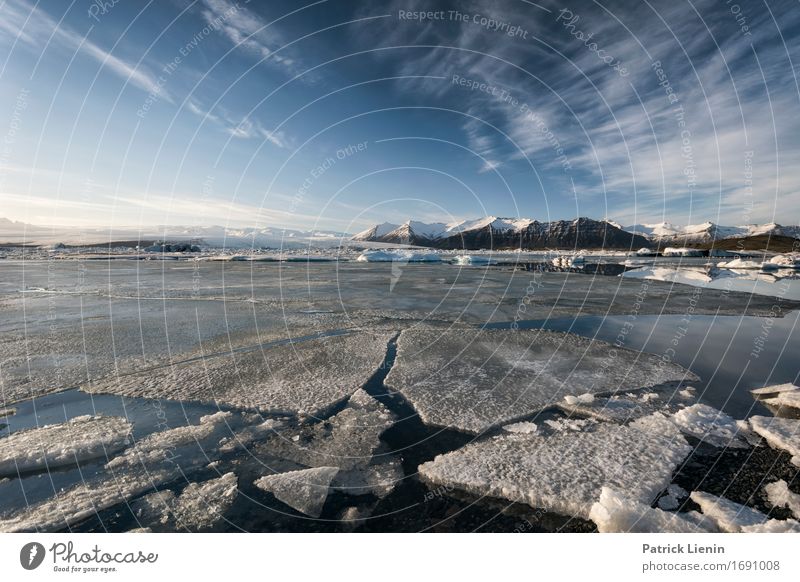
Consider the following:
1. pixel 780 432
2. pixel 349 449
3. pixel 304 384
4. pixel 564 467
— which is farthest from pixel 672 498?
pixel 304 384

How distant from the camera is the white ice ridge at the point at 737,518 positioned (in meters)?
3.37

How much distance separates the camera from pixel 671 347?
9398mm

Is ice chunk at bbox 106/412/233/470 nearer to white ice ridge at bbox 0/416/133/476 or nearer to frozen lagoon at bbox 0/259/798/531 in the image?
frozen lagoon at bbox 0/259/798/531

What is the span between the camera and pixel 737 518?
11.4 ft

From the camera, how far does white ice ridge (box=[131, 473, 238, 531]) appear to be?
11.5 ft

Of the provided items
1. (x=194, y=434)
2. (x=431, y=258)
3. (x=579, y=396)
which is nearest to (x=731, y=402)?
(x=579, y=396)

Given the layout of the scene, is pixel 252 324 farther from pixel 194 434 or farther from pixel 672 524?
pixel 672 524

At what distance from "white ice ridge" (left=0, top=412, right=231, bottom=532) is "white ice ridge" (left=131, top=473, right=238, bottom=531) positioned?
0.90 ft

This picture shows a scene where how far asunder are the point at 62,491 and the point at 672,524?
6.38 meters

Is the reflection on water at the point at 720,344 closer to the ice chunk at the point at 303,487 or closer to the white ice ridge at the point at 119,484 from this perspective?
the ice chunk at the point at 303,487

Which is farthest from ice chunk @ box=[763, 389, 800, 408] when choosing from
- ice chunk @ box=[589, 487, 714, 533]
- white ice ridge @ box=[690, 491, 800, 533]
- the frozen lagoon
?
ice chunk @ box=[589, 487, 714, 533]

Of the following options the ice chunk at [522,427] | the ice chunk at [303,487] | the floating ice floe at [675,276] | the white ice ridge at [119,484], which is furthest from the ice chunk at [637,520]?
the floating ice floe at [675,276]

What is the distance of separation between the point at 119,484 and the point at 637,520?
18.1ft

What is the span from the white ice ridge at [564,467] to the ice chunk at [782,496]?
0.78 meters
